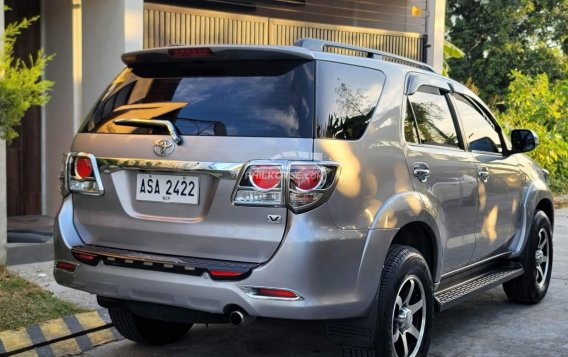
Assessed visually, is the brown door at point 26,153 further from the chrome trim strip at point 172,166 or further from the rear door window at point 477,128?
the rear door window at point 477,128

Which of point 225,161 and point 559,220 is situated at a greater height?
point 225,161

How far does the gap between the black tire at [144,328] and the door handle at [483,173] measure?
230cm

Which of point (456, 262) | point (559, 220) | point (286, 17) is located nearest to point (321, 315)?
point (456, 262)

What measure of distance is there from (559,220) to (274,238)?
9.70 meters

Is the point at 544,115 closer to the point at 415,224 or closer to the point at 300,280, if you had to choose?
the point at 415,224

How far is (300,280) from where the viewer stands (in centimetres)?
346

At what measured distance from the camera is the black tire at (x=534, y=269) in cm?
600

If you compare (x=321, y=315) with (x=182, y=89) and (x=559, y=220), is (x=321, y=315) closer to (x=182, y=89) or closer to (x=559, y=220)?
(x=182, y=89)

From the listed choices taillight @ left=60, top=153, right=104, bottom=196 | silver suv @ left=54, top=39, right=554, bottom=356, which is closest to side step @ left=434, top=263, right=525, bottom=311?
silver suv @ left=54, top=39, right=554, bottom=356

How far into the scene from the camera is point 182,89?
3938 millimetres

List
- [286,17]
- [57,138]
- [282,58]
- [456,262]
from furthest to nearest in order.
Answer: [286,17] < [57,138] < [456,262] < [282,58]

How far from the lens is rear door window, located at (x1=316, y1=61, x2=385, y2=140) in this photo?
12.1 ft

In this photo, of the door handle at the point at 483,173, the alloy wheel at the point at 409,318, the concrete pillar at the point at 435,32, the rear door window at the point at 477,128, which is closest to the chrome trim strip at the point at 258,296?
the alloy wheel at the point at 409,318

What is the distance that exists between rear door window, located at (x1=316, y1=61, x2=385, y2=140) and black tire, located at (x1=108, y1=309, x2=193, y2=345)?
6.30 ft
